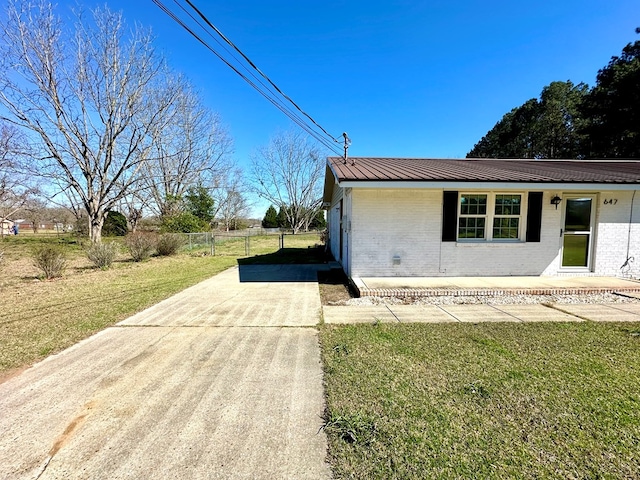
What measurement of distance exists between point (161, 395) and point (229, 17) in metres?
7.48

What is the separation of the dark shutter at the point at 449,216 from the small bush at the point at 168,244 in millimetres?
12847

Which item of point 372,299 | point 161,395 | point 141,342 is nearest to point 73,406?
point 161,395

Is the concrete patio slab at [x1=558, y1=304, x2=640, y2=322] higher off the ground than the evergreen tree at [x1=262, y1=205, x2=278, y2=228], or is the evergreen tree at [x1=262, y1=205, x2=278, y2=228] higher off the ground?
the evergreen tree at [x1=262, y1=205, x2=278, y2=228]

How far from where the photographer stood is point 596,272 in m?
7.37

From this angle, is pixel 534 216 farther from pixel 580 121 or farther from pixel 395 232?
pixel 580 121

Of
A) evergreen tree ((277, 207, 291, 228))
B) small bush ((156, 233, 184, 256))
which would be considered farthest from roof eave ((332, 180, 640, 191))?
evergreen tree ((277, 207, 291, 228))

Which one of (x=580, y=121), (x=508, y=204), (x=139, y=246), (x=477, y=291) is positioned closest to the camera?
(x=477, y=291)

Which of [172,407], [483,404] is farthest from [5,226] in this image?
[483,404]

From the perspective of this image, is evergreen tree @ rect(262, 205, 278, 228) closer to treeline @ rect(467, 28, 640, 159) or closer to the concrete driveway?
treeline @ rect(467, 28, 640, 159)

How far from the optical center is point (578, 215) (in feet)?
24.1

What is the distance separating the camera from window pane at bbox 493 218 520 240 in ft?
24.1

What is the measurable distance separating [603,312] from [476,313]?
2188mm

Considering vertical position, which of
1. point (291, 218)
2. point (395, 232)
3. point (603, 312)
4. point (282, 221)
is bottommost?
point (603, 312)

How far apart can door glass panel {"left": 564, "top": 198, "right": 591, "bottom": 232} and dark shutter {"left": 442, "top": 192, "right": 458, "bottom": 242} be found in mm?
2856
